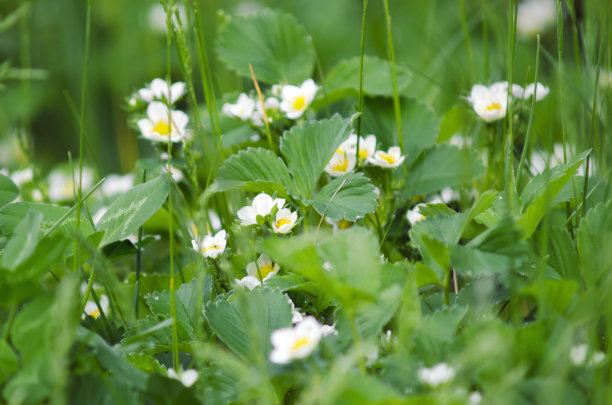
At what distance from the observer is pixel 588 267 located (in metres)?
0.67

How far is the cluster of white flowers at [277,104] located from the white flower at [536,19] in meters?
1.76

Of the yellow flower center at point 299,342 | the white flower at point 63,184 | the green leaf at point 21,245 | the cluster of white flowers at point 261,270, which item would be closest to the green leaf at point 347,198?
the cluster of white flowers at point 261,270

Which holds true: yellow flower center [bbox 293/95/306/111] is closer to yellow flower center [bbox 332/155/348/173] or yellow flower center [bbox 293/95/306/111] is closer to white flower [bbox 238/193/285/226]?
yellow flower center [bbox 332/155/348/173]

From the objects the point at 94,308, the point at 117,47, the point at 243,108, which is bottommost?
the point at 117,47

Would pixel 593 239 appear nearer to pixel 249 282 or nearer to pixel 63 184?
pixel 249 282

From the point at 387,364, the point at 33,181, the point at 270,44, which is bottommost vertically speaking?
the point at 33,181

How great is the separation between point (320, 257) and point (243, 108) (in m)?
0.42

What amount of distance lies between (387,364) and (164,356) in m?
0.28

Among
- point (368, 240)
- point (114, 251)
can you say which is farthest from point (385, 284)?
point (114, 251)

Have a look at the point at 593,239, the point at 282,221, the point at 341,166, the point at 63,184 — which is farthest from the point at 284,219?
the point at 63,184

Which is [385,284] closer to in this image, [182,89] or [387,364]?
[387,364]

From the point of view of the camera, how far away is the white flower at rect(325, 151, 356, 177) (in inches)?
34.1

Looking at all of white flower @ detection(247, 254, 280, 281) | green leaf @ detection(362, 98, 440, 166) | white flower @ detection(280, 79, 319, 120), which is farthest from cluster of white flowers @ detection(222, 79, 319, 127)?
white flower @ detection(247, 254, 280, 281)

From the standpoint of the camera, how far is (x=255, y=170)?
830 mm
